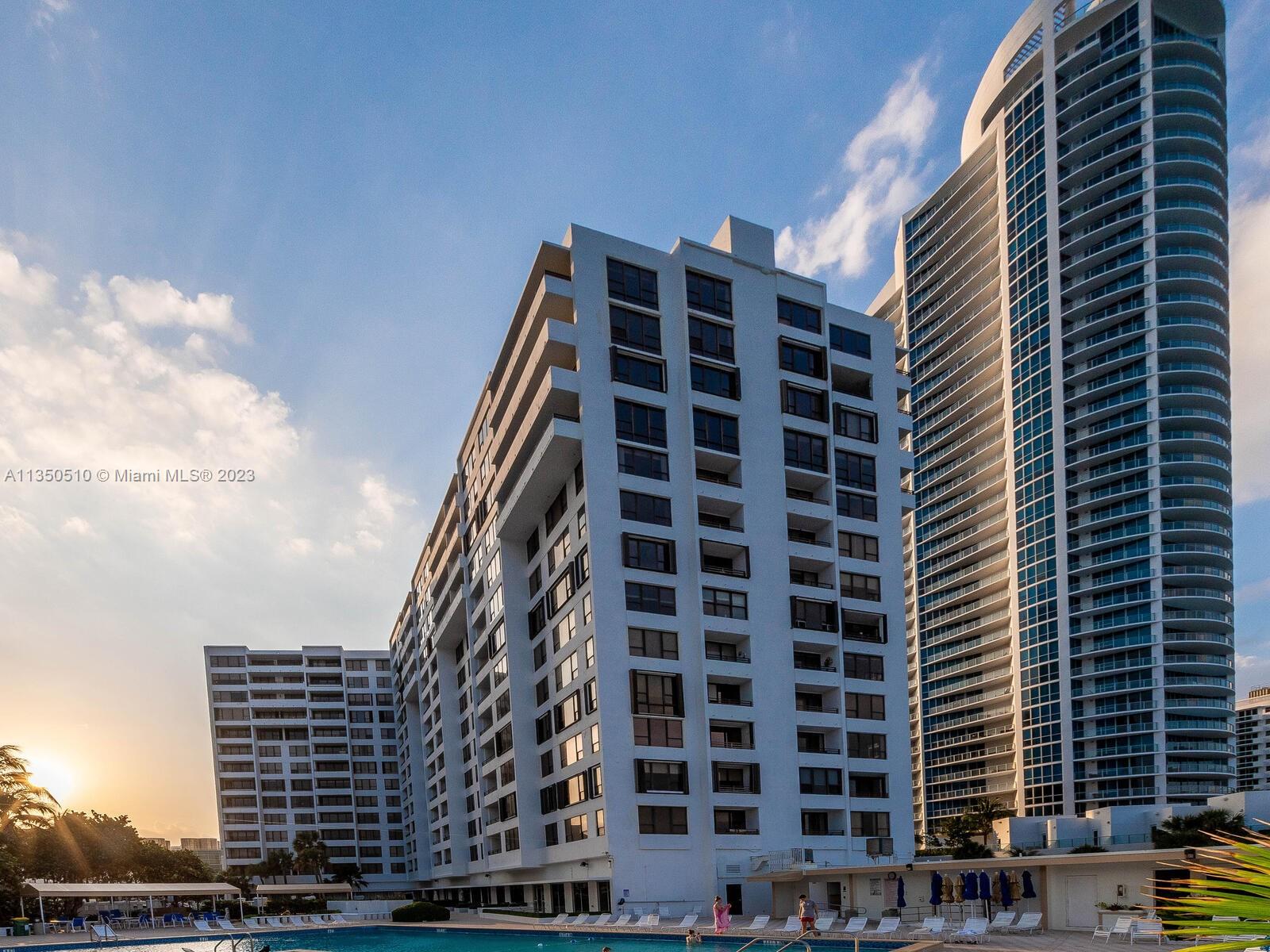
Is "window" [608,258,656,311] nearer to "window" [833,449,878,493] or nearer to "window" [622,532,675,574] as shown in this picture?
"window" [622,532,675,574]

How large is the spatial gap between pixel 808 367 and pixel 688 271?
9829 millimetres

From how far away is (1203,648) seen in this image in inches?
3553

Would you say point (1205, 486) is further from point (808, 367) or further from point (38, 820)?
point (38, 820)

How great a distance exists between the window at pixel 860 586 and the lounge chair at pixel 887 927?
81.7ft

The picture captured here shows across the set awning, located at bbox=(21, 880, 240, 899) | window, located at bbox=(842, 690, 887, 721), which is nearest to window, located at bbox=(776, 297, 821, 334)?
window, located at bbox=(842, 690, 887, 721)

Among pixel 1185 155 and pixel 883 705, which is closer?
pixel 883 705

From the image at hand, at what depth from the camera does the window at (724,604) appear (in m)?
49.4

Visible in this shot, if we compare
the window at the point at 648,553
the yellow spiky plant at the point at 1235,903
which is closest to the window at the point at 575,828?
the window at the point at 648,553

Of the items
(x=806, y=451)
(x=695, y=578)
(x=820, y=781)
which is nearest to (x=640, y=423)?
(x=695, y=578)

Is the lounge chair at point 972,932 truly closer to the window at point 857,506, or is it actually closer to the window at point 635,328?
the window at point 857,506

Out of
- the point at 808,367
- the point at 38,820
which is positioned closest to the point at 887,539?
the point at 808,367

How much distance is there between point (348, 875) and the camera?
106 meters

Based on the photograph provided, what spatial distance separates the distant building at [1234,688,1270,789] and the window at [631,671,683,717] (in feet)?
561

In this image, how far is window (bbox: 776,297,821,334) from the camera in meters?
55.6
